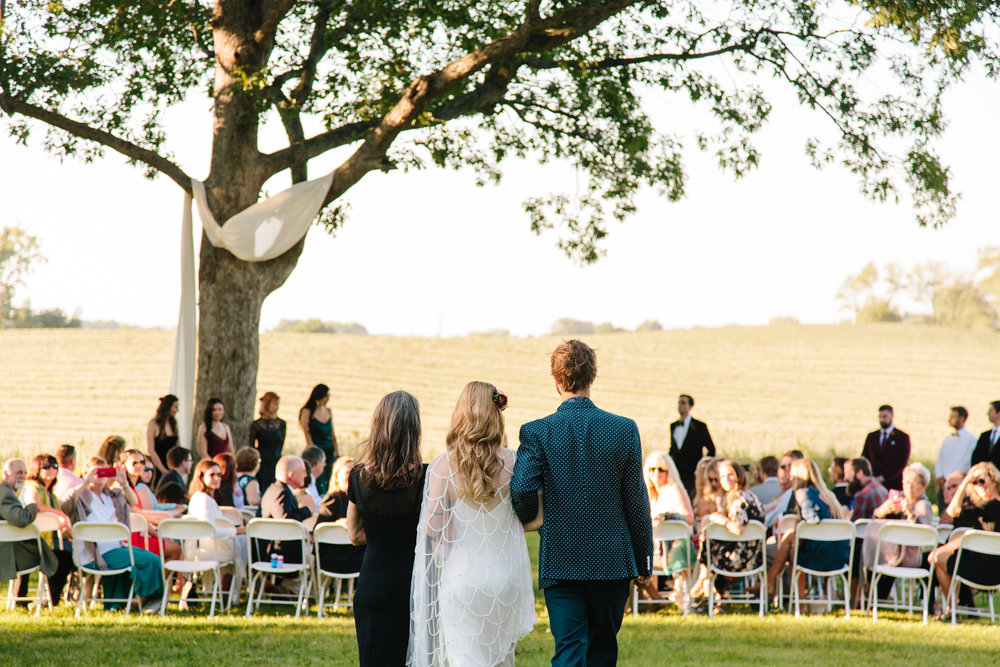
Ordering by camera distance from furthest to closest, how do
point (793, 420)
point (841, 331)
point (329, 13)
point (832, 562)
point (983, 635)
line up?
point (841, 331)
point (793, 420)
point (329, 13)
point (832, 562)
point (983, 635)

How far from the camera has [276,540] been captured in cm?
913

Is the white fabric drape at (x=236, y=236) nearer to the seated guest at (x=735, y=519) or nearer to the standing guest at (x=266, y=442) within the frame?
the standing guest at (x=266, y=442)

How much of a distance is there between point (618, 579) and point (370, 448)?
4.01ft

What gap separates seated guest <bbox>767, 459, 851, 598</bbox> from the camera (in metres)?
9.30

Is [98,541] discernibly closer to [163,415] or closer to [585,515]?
[163,415]

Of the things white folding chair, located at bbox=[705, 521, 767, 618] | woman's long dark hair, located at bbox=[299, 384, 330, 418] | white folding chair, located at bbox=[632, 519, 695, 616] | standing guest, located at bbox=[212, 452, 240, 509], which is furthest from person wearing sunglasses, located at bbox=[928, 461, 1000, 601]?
woman's long dark hair, located at bbox=[299, 384, 330, 418]

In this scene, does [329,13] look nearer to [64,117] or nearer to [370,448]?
[64,117]

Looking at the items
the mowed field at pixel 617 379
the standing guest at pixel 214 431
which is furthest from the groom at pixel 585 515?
the mowed field at pixel 617 379

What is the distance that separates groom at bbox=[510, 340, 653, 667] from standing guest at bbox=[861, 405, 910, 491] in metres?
9.98

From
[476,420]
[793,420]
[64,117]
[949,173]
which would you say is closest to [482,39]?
[64,117]

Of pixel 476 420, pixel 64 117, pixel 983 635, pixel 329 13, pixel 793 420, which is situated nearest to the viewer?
pixel 476 420

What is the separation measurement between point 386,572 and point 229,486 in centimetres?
641

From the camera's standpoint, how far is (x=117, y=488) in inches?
369

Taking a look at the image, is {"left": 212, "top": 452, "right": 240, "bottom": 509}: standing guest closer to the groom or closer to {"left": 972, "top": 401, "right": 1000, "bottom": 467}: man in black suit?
the groom
